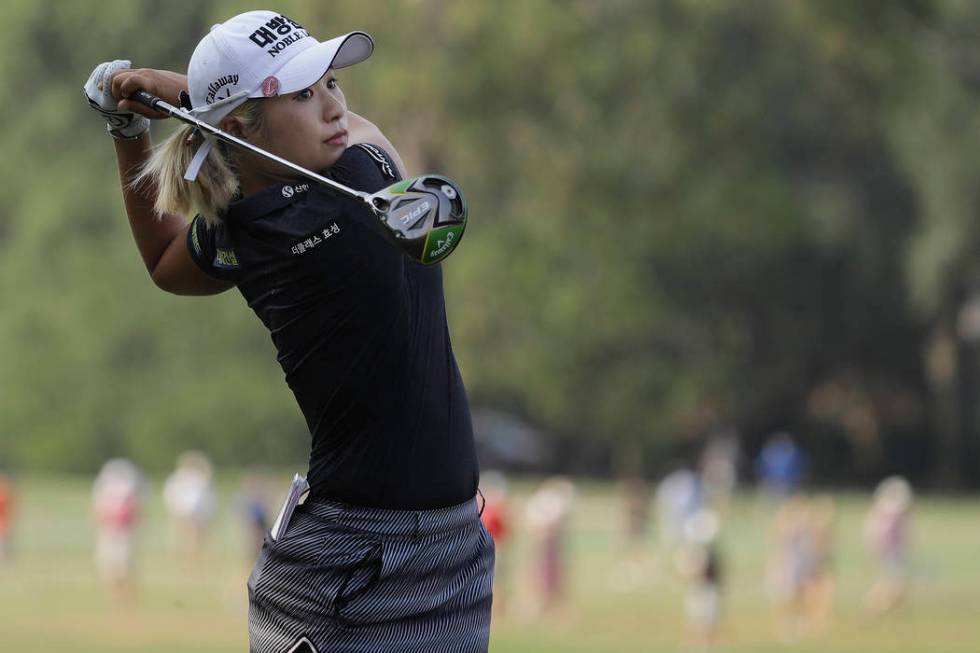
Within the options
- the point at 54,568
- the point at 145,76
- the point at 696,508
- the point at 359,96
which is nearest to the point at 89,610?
the point at 54,568

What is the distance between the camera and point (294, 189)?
11.3 feet

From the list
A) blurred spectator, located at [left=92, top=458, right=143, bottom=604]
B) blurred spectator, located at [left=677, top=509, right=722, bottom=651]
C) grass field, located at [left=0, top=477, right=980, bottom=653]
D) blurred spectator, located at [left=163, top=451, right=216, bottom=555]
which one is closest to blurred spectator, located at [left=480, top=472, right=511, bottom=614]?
grass field, located at [left=0, top=477, right=980, bottom=653]

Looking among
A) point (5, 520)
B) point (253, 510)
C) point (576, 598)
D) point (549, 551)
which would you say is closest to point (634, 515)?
point (576, 598)

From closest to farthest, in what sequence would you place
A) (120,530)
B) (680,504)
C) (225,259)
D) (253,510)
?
(225,259) → (253,510) → (120,530) → (680,504)

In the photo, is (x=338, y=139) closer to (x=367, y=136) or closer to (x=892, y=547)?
(x=367, y=136)

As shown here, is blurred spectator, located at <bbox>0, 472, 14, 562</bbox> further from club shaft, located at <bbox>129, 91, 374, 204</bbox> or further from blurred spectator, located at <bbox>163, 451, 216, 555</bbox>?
club shaft, located at <bbox>129, 91, 374, 204</bbox>

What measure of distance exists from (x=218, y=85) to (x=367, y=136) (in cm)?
33

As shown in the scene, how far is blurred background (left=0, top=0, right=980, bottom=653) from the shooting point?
Answer: 35781mm

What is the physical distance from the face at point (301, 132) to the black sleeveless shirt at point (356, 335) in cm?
4

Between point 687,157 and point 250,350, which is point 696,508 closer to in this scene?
point 687,157

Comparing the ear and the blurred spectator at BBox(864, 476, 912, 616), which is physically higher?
the ear

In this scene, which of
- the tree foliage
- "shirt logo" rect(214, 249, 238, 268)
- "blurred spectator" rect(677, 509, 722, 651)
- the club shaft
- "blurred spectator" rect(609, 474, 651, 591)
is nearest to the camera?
the club shaft

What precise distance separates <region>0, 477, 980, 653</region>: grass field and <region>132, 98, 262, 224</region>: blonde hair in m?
16.8

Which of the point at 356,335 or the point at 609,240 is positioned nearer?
the point at 356,335
